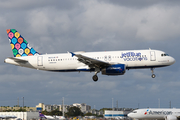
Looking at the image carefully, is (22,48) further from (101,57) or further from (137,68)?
(137,68)

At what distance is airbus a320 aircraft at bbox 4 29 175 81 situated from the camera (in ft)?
188

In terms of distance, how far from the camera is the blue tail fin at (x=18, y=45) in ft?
222

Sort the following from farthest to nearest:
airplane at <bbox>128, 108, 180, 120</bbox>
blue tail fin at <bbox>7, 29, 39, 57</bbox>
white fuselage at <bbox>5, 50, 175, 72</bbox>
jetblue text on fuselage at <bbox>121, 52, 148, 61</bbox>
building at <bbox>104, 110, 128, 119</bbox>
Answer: building at <bbox>104, 110, 128, 119</bbox>
blue tail fin at <bbox>7, 29, 39, 57</bbox>
airplane at <bbox>128, 108, 180, 120</bbox>
white fuselage at <bbox>5, 50, 175, 72</bbox>
jetblue text on fuselage at <bbox>121, 52, 148, 61</bbox>

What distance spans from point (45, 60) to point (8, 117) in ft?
107

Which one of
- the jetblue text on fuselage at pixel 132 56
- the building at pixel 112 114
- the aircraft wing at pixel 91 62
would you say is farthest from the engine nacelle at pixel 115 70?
the building at pixel 112 114

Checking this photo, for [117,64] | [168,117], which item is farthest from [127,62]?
[168,117]

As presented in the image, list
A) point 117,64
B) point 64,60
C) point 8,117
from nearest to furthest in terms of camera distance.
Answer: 1. point 117,64
2. point 64,60
3. point 8,117

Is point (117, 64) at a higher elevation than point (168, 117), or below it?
higher

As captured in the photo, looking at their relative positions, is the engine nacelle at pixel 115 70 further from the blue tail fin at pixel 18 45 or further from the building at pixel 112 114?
the building at pixel 112 114

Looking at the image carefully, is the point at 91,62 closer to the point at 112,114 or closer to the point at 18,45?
the point at 18,45

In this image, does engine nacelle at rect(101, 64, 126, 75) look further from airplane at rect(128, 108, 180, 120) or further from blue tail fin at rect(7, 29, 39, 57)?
blue tail fin at rect(7, 29, 39, 57)

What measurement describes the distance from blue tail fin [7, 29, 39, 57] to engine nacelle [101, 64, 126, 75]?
56.9ft

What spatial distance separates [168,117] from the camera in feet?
212

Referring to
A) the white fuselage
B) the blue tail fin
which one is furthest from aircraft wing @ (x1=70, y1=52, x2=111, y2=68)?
the blue tail fin
